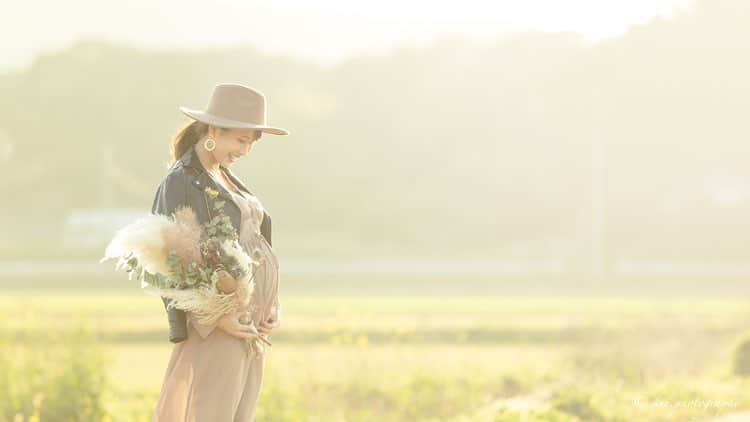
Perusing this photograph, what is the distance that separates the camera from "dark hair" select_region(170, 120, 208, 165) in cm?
385

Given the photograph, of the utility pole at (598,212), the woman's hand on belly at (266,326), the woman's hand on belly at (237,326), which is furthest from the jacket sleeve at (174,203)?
the utility pole at (598,212)

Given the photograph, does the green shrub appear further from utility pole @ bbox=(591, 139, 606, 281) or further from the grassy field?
utility pole @ bbox=(591, 139, 606, 281)

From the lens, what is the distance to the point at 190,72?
6009cm

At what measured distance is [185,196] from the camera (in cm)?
370

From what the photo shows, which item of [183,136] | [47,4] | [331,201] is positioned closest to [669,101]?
[331,201]

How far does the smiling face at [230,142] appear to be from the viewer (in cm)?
379

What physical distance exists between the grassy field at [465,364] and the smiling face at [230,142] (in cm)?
273

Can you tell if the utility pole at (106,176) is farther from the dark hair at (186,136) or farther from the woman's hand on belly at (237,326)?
the woman's hand on belly at (237,326)

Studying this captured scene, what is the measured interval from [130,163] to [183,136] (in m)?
53.0

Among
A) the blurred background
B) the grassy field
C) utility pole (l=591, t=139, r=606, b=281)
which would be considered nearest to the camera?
the grassy field

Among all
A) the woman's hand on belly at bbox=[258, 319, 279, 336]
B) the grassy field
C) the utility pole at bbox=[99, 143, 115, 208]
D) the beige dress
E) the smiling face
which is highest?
the utility pole at bbox=[99, 143, 115, 208]

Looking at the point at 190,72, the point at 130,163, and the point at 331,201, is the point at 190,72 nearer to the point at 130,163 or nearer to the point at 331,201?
the point at 130,163

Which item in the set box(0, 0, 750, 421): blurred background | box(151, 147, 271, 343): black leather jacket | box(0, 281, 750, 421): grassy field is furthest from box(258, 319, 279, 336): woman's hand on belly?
box(0, 0, 750, 421): blurred background

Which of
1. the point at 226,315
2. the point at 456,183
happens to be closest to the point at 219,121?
the point at 226,315
